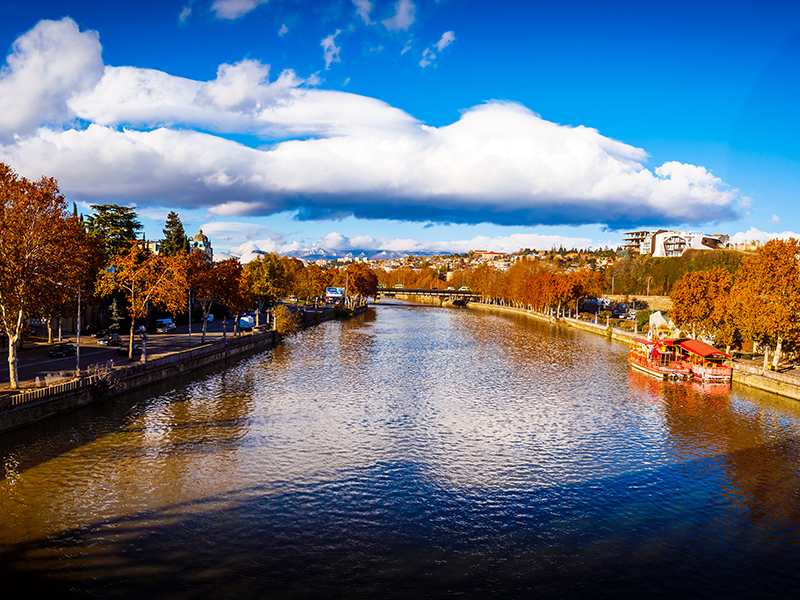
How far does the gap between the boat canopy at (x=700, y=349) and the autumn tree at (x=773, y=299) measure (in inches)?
127

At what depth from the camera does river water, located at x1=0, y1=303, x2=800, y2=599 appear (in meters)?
18.0

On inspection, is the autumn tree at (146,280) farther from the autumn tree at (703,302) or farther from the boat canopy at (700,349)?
the autumn tree at (703,302)

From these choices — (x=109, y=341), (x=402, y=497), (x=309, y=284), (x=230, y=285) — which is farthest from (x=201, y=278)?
(x=309, y=284)

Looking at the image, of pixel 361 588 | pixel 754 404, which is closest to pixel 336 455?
pixel 361 588

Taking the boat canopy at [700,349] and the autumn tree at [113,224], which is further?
the autumn tree at [113,224]

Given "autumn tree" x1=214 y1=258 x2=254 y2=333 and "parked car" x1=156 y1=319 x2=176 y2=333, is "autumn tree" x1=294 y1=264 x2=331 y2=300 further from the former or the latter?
"autumn tree" x1=214 y1=258 x2=254 y2=333

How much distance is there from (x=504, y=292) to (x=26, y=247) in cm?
15663

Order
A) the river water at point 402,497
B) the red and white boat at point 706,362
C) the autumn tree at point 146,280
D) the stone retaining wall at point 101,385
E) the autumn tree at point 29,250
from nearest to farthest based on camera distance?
1. the river water at point 402,497
2. the stone retaining wall at point 101,385
3. the autumn tree at point 29,250
4. the autumn tree at point 146,280
5. the red and white boat at point 706,362

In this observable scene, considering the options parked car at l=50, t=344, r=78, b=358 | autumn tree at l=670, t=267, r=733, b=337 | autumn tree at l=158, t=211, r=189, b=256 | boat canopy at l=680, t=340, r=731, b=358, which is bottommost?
parked car at l=50, t=344, r=78, b=358

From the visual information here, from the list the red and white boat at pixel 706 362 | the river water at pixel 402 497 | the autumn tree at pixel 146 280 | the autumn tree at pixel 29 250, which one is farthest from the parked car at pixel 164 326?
the red and white boat at pixel 706 362

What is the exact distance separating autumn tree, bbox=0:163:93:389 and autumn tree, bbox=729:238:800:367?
57671 millimetres

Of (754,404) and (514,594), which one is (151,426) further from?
(754,404)

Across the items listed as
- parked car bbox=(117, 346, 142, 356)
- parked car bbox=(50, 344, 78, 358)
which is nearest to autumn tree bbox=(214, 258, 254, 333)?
parked car bbox=(117, 346, 142, 356)

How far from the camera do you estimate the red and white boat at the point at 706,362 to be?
174 ft
